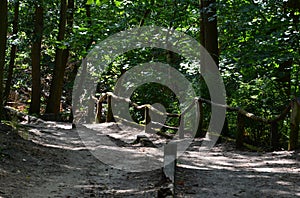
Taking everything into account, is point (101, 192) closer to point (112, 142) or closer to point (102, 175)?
point (102, 175)

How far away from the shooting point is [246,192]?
568 centimetres

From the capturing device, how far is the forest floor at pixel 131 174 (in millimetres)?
5832

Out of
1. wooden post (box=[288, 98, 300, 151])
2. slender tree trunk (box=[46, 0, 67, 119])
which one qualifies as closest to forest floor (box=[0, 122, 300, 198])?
wooden post (box=[288, 98, 300, 151])

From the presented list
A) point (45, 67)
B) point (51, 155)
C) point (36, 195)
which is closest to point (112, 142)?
point (51, 155)

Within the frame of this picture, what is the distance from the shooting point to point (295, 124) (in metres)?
8.34

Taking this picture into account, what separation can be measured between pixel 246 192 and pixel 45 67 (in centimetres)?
2301

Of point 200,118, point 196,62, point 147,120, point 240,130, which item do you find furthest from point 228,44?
point 147,120

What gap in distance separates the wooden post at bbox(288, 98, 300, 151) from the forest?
0.07 feet

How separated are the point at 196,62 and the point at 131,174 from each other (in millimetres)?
7870

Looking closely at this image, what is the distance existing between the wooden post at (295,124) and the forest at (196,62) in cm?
2

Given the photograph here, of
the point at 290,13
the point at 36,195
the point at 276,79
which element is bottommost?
the point at 36,195

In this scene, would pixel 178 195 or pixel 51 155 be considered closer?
pixel 178 195

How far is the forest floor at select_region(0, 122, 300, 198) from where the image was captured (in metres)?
5.83

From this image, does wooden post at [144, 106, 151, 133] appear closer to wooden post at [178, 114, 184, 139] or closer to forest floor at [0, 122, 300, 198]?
wooden post at [178, 114, 184, 139]
